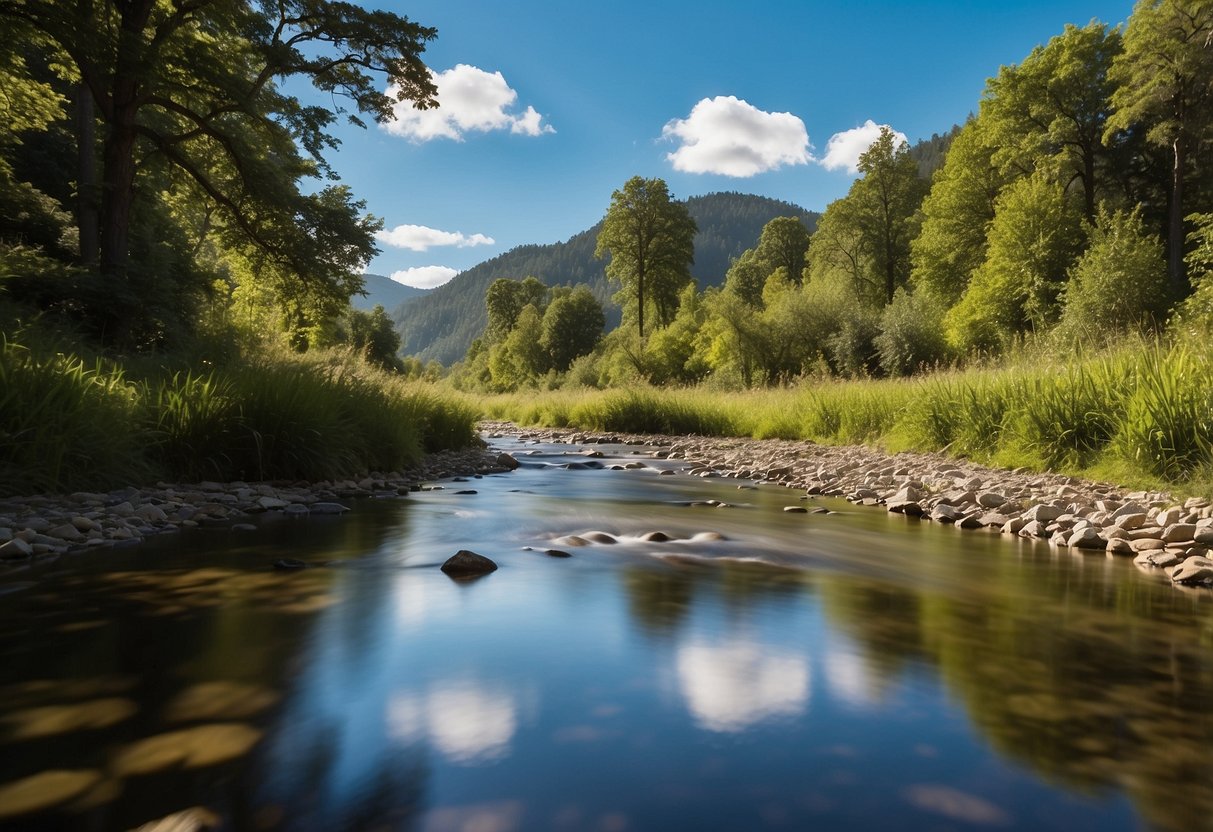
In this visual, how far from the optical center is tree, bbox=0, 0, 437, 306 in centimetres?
1050

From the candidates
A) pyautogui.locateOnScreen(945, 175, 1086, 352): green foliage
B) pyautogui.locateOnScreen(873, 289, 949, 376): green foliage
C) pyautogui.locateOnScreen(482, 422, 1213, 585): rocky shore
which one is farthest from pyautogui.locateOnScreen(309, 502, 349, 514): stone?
pyautogui.locateOnScreen(945, 175, 1086, 352): green foliage

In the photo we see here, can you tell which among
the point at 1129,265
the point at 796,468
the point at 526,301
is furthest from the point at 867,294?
the point at 526,301

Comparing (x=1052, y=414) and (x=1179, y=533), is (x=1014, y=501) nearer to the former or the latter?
(x=1179, y=533)

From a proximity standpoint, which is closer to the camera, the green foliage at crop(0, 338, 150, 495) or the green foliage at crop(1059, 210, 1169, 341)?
the green foliage at crop(0, 338, 150, 495)

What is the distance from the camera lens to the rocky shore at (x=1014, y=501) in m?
4.60

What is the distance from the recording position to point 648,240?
1882 inches

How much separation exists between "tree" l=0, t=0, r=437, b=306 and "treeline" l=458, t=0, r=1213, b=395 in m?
14.3

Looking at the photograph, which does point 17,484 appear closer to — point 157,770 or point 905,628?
point 157,770

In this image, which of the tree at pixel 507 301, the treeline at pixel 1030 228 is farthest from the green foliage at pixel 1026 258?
the tree at pixel 507 301

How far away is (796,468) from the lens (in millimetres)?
10656

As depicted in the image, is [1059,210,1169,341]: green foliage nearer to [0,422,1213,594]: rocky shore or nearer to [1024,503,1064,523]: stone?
[0,422,1213,594]: rocky shore

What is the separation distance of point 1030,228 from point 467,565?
112ft

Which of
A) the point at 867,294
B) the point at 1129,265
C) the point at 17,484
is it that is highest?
the point at 867,294

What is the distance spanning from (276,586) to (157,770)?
79.0 inches
